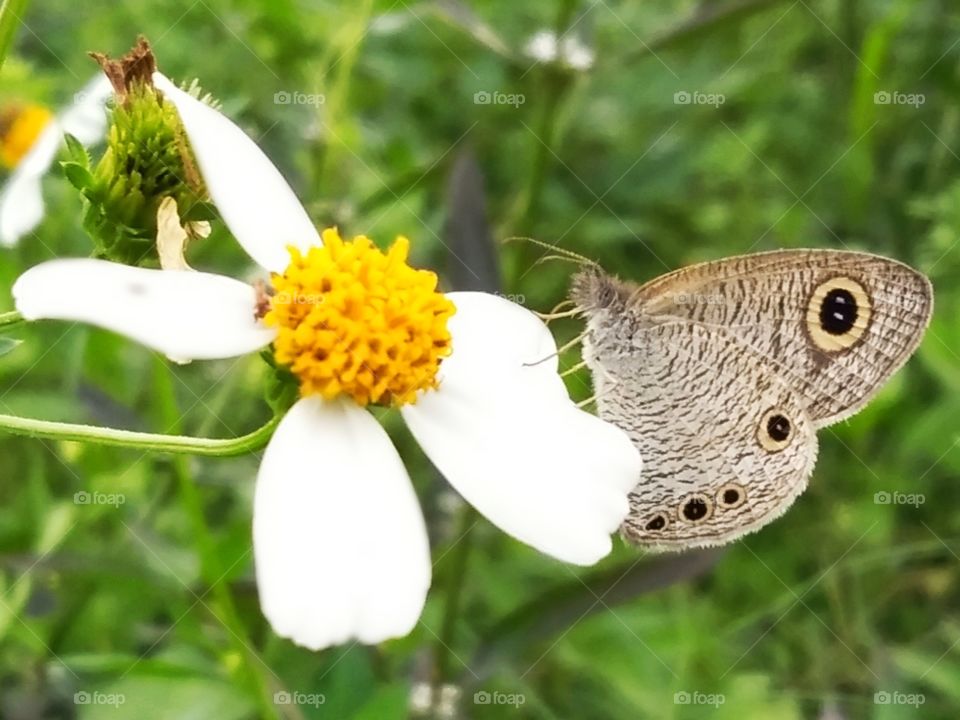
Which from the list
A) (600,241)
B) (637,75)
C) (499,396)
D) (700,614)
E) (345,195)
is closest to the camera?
(499,396)

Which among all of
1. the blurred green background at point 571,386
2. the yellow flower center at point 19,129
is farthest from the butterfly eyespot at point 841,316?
the yellow flower center at point 19,129

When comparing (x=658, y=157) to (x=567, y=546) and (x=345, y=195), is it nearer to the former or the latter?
(x=345, y=195)

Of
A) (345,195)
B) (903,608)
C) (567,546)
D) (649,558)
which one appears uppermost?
(567,546)

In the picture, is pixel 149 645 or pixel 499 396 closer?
pixel 499 396

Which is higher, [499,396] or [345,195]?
[499,396]

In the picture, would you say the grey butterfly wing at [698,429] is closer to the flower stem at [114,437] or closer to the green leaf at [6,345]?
the flower stem at [114,437]

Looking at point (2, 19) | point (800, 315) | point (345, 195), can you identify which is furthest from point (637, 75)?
point (2, 19)

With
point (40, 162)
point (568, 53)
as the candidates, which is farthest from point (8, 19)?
point (568, 53)

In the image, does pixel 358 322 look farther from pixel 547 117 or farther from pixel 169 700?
pixel 547 117
